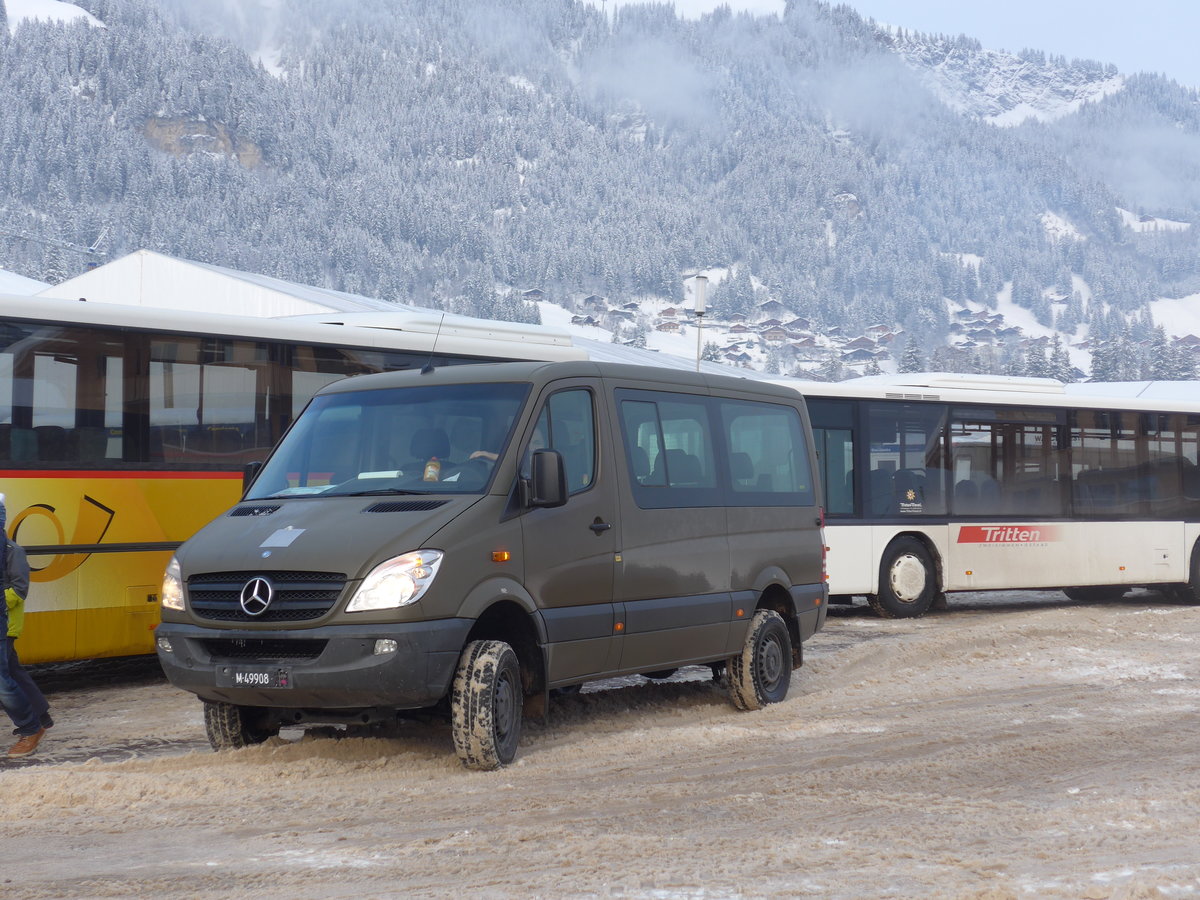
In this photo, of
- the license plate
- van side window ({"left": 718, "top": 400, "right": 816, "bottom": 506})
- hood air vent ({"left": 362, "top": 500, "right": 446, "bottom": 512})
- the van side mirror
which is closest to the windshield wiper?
hood air vent ({"left": 362, "top": 500, "right": 446, "bottom": 512})

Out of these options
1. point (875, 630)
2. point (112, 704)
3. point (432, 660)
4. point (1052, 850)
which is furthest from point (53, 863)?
point (875, 630)

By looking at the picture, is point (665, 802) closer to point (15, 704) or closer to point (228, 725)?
point (228, 725)

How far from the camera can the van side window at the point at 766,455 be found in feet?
33.0

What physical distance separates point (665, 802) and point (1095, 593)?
16.6 metres

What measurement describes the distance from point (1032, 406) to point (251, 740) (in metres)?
14.0

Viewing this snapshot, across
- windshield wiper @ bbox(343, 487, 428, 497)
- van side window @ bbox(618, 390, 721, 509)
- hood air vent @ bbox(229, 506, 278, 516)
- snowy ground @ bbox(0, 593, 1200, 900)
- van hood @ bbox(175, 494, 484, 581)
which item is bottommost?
snowy ground @ bbox(0, 593, 1200, 900)

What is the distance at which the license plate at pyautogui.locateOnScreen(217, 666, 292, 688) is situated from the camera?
716cm

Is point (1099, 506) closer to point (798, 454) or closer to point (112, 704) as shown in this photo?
point (798, 454)

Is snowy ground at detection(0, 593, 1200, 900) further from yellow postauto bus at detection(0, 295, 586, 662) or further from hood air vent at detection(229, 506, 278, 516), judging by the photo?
hood air vent at detection(229, 506, 278, 516)

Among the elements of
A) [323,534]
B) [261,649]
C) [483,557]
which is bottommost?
[261,649]

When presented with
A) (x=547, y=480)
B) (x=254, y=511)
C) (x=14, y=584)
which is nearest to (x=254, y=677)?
(x=254, y=511)

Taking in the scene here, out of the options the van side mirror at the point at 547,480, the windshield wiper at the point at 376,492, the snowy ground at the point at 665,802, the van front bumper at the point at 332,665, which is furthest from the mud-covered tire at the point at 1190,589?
the van front bumper at the point at 332,665

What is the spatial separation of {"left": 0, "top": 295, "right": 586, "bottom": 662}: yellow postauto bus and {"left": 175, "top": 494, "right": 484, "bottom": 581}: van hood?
3.63 metres

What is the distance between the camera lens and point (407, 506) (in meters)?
7.64
